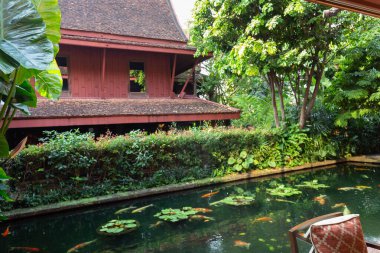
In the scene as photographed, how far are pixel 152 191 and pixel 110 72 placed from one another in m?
6.48

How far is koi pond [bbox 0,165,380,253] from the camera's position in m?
4.30

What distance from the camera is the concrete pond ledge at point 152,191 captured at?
5.97 metres

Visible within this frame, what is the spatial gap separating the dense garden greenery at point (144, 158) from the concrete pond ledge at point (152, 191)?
27cm

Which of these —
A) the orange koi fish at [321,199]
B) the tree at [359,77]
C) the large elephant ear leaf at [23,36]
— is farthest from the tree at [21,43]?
the tree at [359,77]

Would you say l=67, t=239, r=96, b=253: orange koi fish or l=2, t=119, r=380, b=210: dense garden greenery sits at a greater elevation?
l=2, t=119, r=380, b=210: dense garden greenery

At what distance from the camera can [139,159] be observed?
7555mm

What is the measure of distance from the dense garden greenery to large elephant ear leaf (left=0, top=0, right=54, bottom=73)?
4879 millimetres

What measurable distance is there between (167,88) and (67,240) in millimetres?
9188

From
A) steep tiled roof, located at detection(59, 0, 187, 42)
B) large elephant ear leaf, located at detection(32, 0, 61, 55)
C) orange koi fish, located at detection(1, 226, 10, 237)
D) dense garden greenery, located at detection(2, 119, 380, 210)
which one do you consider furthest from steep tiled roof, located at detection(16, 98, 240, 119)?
large elephant ear leaf, located at detection(32, 0, 61, 55)

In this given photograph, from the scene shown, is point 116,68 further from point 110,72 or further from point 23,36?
point 23,36

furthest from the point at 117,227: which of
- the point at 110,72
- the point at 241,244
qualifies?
the point at 110,72

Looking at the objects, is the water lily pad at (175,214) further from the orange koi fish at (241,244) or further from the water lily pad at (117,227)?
the orange koi fish at (241,244)

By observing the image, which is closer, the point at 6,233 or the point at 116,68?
the point at 6,233

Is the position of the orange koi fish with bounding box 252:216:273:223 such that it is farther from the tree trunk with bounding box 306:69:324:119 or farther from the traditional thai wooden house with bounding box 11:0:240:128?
the tree trunk with bounding box 306:69:324:119
